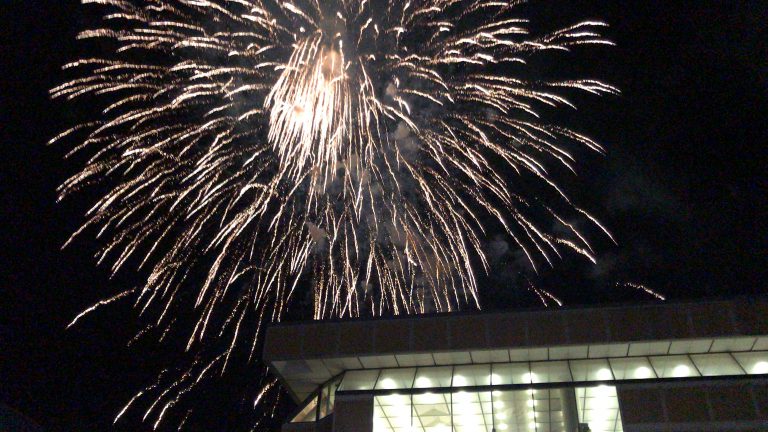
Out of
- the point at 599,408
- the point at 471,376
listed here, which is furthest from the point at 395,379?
the point at 599,408

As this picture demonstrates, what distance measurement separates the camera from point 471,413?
78.6 feet

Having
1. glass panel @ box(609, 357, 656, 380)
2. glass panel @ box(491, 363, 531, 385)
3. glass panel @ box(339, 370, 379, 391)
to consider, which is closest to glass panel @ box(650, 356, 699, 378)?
glass panel @ box(609, 357, 656, 380)

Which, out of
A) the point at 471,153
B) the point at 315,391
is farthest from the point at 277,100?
the point at 315,391

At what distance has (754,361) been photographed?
23016 millimetres

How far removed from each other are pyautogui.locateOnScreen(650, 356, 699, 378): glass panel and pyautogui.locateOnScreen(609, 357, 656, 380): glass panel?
253mm

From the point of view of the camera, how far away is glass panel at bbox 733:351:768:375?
2280cm

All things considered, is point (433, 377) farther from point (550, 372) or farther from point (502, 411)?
point (550, 372)

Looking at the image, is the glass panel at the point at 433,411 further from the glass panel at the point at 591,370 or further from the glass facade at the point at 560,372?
the glass panel at the point at 591,370

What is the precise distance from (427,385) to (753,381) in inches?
405

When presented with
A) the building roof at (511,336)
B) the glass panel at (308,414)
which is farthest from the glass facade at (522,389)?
the glass panel at (308,414)

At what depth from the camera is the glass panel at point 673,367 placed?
76.2ft

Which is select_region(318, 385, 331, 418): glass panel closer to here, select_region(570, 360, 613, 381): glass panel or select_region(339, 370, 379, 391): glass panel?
select_region(339, 370, 379, 391): glass panel

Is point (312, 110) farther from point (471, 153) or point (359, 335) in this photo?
point (359, 335)

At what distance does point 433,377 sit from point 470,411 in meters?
1.88
